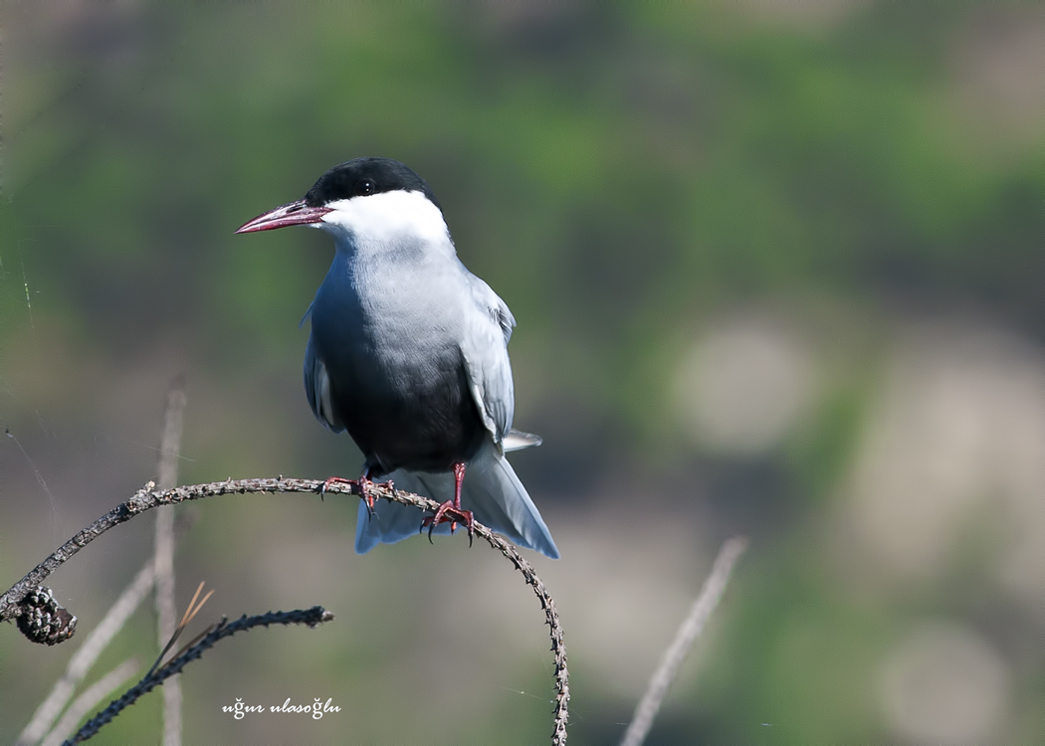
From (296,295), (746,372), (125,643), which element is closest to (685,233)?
(746,372)

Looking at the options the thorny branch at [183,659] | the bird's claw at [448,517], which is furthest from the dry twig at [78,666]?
the bird's claw at [448,517]

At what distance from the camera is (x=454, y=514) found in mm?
2100

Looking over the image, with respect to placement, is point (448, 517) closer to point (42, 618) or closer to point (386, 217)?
point (386, 217)

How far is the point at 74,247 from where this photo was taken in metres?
5.29

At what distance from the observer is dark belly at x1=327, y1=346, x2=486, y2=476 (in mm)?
2209

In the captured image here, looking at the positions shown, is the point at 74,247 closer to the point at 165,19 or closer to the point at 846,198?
the point at 165,19

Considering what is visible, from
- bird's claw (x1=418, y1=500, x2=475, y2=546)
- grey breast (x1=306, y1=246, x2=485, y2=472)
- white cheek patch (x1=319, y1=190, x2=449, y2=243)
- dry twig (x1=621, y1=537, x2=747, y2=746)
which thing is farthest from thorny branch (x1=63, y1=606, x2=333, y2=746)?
white cheek patch (x1=319, y1=190, x2=449, y2=243)

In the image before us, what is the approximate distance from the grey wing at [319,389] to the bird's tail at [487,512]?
0.22 metres

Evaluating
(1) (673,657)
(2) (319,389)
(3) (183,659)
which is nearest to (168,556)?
(3) (183,659)

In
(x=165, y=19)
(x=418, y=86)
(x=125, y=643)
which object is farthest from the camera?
(x=418, y=86)

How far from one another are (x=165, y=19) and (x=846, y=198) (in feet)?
13.1

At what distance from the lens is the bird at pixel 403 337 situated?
217 cm

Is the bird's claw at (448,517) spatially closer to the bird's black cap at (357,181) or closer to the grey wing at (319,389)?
the grey wing at (319,389)

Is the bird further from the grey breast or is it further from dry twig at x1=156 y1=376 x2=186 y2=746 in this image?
dry twig at x1=156 y1=376 x2=186 y2=746
